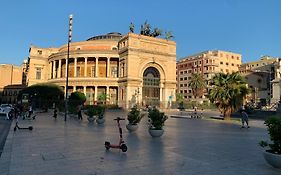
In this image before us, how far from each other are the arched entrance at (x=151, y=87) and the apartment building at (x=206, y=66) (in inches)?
1302

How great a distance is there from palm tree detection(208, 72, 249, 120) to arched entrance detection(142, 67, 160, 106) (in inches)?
1596

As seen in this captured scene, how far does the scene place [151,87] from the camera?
71438 mm

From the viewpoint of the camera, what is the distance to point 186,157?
8.92m

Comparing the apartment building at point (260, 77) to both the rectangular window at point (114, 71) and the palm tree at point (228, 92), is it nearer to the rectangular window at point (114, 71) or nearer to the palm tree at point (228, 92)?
the rectangular window at point (114, 71)

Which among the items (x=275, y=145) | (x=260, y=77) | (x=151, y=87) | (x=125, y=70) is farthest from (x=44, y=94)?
(x=260, y=77)

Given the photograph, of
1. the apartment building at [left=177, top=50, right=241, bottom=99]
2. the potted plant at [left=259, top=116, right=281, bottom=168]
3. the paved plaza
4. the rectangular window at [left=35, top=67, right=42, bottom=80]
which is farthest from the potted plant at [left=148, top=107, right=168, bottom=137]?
the apartment building at [left=177, top=50, right=241, bottom=99]

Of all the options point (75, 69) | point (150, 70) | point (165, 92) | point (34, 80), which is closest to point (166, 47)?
point (150, 70)

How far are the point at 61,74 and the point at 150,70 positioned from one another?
26.4m

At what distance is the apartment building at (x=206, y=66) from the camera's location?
337ft

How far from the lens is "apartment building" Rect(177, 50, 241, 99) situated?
10275 cm

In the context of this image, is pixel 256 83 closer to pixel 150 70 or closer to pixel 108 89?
pixel 150 70

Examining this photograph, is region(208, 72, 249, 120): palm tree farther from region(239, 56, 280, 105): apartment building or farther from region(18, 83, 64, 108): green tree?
region(239, 56, 280, 105): apartment building

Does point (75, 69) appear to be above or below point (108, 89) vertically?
above

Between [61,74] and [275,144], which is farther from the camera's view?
[61,74]
